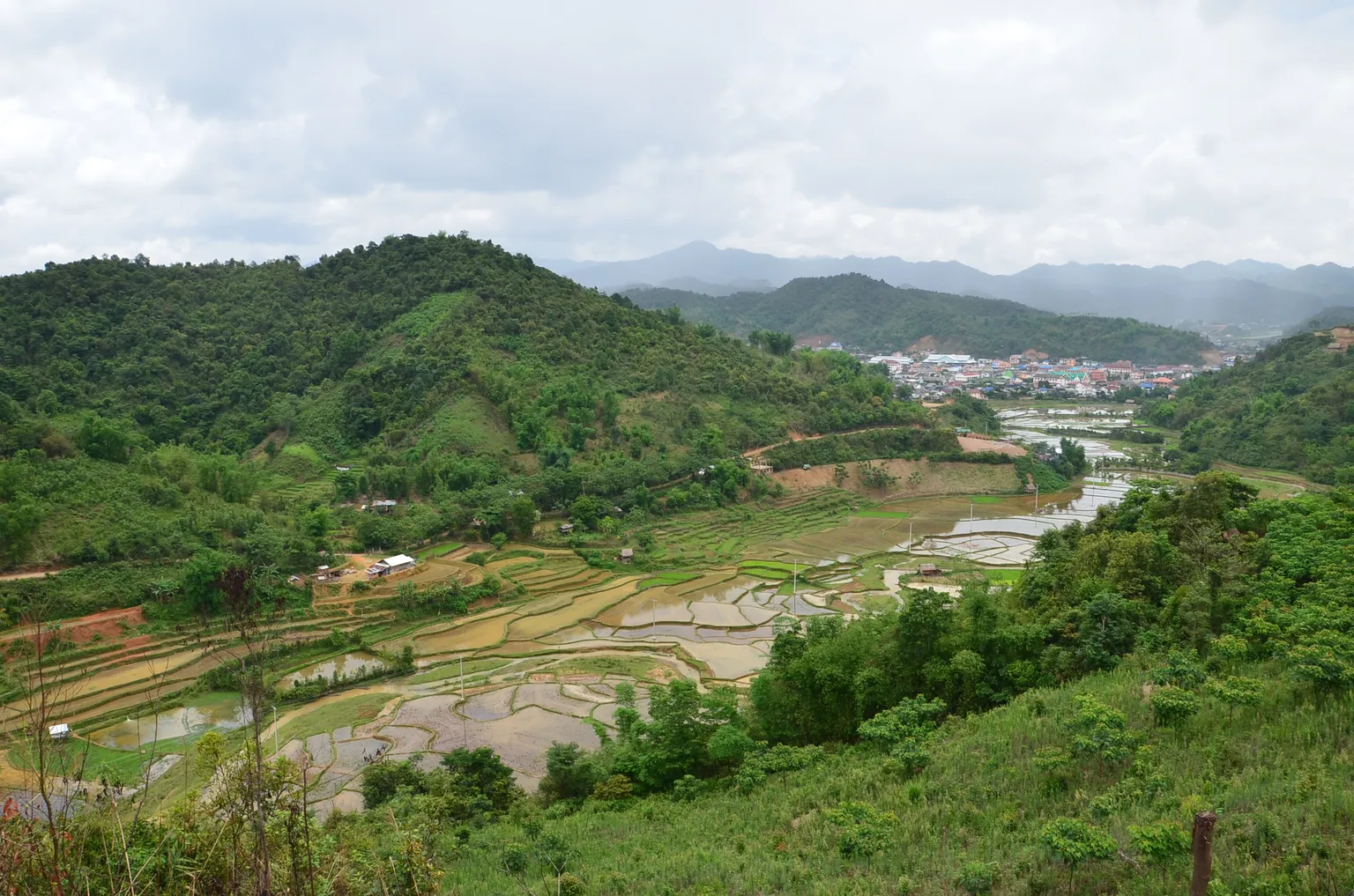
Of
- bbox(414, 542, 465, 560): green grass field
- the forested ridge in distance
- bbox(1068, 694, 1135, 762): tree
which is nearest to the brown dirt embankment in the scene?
the forested ridge in distance

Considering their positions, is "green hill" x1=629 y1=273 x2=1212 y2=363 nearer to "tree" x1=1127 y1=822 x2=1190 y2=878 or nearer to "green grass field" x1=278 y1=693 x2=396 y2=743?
"green grass field" x1=278 y1=693 x2=396 y2=743

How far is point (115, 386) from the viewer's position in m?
46.7

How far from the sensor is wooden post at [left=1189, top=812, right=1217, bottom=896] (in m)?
4.63

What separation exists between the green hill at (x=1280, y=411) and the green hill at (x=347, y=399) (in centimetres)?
2235

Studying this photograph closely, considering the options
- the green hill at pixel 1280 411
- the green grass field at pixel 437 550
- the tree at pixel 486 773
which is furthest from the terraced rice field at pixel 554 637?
the green hill at pixel 1280 411

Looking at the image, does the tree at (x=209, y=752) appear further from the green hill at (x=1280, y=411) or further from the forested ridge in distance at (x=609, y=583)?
the green hill at (x=1280, y=411)

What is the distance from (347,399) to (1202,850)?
5148 cm

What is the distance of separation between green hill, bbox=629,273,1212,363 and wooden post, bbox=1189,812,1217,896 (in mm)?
132075

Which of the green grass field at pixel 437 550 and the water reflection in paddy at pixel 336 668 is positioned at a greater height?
the green grass field at pixel 437 550

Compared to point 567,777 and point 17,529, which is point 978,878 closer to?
point 567,777

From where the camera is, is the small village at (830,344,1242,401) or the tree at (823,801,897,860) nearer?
the tree at (823,801,897,860)

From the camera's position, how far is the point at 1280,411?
52375mm

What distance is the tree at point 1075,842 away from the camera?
23.6 feet

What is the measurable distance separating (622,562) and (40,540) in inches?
878
